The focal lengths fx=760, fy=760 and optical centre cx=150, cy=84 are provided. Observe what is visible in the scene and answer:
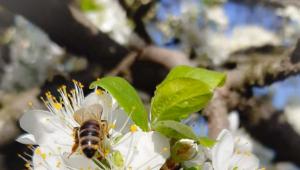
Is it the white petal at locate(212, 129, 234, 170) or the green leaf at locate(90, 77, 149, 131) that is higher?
the green leaf at locate(90, 77, 149, 131)

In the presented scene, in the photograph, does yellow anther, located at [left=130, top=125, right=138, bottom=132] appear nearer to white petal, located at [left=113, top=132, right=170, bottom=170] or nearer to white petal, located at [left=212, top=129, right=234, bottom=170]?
white petal, located at [left=113, top=132, right=170, bottom=170]

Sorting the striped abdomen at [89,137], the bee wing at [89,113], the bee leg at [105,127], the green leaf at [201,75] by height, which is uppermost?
the green leaf at [201,75]

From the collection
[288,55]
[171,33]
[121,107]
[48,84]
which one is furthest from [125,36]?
[121,107]

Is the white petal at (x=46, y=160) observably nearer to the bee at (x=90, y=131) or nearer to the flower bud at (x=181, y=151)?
the bee at (x=90, y=131)

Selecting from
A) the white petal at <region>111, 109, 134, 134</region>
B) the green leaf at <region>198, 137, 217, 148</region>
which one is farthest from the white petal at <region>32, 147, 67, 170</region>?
the green leaf at <region>198, 137, 217, 148</region>

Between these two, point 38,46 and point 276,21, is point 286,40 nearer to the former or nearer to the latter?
point 276,21

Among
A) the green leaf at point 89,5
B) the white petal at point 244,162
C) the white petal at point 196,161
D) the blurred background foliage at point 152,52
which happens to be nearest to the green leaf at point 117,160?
the white petal at point 196,161

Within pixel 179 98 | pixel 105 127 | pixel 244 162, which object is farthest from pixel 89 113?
pixel 244 162
